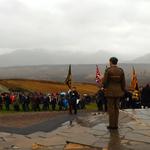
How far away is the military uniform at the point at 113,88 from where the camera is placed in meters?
14.3

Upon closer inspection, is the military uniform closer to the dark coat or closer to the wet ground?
the dark coat

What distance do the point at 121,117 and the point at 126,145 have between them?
539 centimetres

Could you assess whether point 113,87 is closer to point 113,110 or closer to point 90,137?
point 113,110

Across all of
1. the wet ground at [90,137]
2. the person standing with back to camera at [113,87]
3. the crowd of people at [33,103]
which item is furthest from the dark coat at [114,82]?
the crowd of people at [33,103]

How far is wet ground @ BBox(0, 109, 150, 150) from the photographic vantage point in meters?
12.2

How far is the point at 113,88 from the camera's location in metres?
14.4

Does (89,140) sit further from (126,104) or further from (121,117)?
(126,104)

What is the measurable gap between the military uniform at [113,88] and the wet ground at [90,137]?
51 centimetres

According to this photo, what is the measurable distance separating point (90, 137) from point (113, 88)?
1.79m

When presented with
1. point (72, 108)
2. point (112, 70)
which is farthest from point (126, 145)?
point (72, 108)

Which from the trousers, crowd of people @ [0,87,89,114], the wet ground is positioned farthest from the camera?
crowd of people @ [0,87,89,114]

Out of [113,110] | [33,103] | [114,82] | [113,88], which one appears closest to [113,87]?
[113,88]

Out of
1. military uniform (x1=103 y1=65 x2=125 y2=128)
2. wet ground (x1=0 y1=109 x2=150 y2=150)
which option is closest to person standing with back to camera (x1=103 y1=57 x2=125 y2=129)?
military uniform (x1=103 y1=65 x2=125 y2=128)

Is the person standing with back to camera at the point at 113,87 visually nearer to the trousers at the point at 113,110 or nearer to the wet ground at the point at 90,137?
the trousers at the point at 113,110
